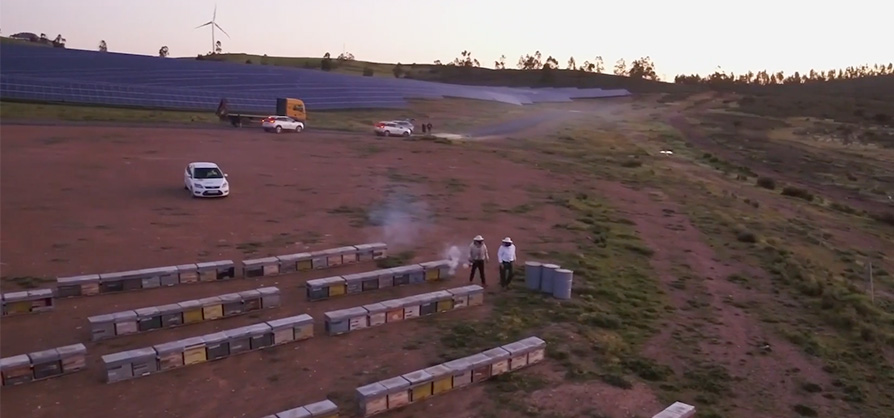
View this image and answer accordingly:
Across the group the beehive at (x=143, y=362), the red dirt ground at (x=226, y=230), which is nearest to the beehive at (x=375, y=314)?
the red dirt ground at (x=226, y=230)

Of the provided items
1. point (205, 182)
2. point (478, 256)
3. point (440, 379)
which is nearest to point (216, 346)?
point (440, 379)

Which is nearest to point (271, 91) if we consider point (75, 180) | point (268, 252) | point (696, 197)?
point (75, 180)

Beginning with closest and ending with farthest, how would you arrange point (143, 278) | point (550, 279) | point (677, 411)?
point (677, 411) < point (143, 278) < point (550, 279)

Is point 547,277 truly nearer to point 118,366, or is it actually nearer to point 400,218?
point 400,218

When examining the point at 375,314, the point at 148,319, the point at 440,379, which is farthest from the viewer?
the point at 375,314

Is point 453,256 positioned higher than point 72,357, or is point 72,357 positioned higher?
point 72,357

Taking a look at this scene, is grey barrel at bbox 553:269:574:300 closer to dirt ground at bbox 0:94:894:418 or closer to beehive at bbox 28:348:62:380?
dirt ground at bbox 0:94:894:418
